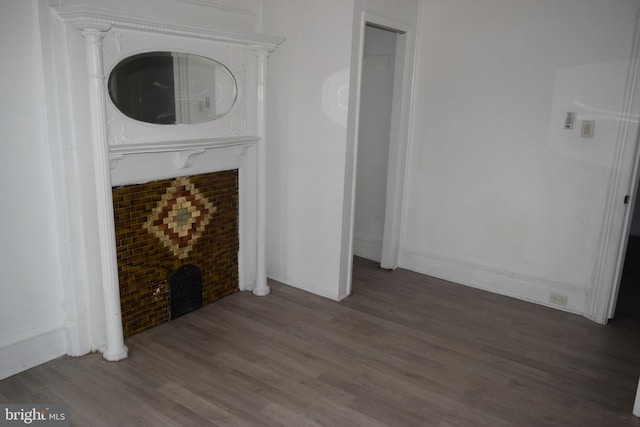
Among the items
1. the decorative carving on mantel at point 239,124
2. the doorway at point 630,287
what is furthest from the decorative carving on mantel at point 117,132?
the doorway at point 630,287

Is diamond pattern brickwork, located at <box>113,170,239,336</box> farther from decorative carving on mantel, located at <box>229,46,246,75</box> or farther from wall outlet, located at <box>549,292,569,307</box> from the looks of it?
wall outlet, located at <box>549,292,569,307</box>

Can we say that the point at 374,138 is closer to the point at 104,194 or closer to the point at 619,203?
the point at 619,203

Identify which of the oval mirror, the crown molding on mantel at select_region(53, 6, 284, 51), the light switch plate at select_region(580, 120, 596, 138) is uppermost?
the crown molding on mantel at select_region(53, 6, 284, 51)

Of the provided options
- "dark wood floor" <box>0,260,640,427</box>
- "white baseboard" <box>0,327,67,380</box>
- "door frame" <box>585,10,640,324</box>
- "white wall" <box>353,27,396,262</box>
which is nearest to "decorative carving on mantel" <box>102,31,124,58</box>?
"white baseboard" <box>0,327,67,380</box>

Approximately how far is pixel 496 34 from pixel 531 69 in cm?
40

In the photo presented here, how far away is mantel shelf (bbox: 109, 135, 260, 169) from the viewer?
281cm

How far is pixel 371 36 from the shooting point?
4.61 m

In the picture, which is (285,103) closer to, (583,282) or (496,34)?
(496,34)

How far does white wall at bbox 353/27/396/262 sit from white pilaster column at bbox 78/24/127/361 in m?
2.64

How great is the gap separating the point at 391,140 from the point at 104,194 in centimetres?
260

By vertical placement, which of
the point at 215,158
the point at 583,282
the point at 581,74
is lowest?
the point at 583,282

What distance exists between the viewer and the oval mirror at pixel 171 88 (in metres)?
2.88

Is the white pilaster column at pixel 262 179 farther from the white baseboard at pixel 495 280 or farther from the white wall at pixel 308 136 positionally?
the white baseboard at pixel 495 280

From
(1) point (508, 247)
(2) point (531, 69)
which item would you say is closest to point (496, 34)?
(2) point (531, 69)
